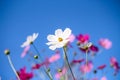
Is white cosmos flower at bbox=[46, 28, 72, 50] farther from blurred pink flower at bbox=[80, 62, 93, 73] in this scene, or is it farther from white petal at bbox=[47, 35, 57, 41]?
blurred pink flower at bbox=[80, 62, 93, 73]

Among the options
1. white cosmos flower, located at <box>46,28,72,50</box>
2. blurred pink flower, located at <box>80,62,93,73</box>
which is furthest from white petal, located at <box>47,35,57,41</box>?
blurred pink flower, located at <box>80,62,93,73</box>

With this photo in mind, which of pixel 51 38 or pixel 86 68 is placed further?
pixel 86 68

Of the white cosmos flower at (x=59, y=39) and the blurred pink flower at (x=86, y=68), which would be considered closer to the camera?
the white cosmos flower at (x=59, y=39)

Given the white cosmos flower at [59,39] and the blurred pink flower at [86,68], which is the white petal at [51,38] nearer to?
the white cosmos flower at [59,39]

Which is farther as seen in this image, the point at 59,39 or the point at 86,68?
the point at 86,68

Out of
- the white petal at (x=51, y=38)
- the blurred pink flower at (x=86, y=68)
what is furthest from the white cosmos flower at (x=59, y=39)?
the blurred pink flower at (x=86, y=68)

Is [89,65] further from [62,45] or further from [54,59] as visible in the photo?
[62,45]

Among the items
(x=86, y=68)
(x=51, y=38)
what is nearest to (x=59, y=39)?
(x=51, y=38)

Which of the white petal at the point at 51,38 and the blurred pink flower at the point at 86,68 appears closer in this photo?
the white petal at the point at 51,38

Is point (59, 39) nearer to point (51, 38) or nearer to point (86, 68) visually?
point (51, 38)

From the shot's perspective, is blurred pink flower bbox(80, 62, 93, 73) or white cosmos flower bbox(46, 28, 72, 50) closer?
white cosmos flower bbox(46, 28, 72, 50)

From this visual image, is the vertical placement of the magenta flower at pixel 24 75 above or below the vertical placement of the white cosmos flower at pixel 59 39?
above

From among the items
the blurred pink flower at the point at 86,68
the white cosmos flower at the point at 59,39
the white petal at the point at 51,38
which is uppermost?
the blurred pink flower at the point at 86,68
